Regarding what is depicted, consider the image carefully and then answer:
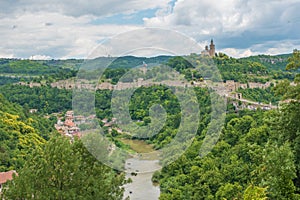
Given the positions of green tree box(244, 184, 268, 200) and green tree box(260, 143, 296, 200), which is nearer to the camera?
green tree box(244, 184, 268, 200)

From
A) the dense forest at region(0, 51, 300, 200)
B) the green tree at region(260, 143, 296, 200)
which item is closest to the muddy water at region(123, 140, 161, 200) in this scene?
the dense forest at region(0, 51, 300, 200)

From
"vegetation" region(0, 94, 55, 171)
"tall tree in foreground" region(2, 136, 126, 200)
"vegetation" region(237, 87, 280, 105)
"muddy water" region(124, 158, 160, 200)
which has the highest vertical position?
"tall tree in foreground" region(2, 136, 126, 200)

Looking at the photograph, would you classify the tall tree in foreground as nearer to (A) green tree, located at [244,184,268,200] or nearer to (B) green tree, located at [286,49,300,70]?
(A) green tree, located at [244,184,268,200]

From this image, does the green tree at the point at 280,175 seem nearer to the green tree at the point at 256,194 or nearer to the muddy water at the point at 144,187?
the green tree at the point at 256,194

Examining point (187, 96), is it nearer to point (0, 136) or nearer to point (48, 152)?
point (0, 136)

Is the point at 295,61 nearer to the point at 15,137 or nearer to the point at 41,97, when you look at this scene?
the point at 15,137

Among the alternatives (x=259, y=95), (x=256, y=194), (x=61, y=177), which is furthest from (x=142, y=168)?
(x=259, y=95)

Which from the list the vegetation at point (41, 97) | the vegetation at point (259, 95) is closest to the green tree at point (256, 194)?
the vegetation at point (259, 95)

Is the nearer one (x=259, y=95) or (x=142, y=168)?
(x=142, y=168)
